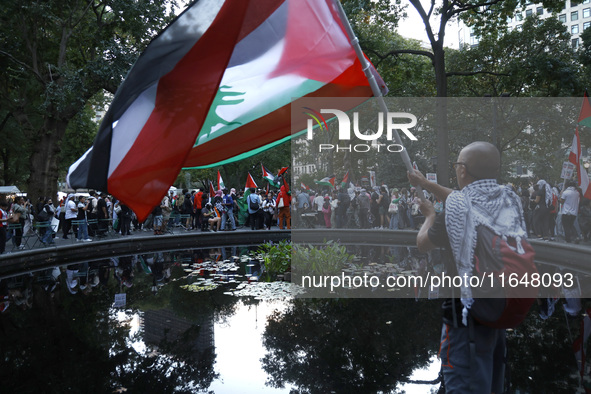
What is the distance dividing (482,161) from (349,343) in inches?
178

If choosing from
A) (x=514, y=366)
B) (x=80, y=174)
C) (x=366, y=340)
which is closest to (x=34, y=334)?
(x=366, y=340)

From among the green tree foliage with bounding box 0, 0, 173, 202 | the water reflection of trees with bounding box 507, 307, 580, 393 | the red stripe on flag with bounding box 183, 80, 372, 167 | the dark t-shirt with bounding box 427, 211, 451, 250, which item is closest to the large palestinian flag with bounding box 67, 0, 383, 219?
the red stripe on flag with bounding box 183, 80, 372, 167

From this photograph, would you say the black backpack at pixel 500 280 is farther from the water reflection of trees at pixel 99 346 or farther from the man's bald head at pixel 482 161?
the water reflection of trees at pixel 99 346

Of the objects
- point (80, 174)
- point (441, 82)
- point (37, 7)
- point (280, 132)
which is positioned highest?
point (37, 7)

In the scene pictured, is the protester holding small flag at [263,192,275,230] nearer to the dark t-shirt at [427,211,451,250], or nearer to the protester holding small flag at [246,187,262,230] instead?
the protester holding small flag at [246,187,262,230]

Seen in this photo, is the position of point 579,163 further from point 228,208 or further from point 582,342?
point 228,208

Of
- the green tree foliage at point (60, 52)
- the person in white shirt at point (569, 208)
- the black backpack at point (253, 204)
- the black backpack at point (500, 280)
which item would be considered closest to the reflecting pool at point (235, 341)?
the black backpack at point (500, 280)

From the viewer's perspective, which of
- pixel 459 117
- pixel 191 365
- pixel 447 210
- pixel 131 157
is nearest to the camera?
pixel 447 210

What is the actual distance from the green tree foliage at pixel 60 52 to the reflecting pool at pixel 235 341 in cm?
947

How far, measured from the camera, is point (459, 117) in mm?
25547

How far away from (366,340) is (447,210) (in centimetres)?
454

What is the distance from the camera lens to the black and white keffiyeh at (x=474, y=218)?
113 inches

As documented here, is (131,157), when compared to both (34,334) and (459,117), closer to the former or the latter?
(34,334)

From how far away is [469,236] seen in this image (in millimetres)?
2887
